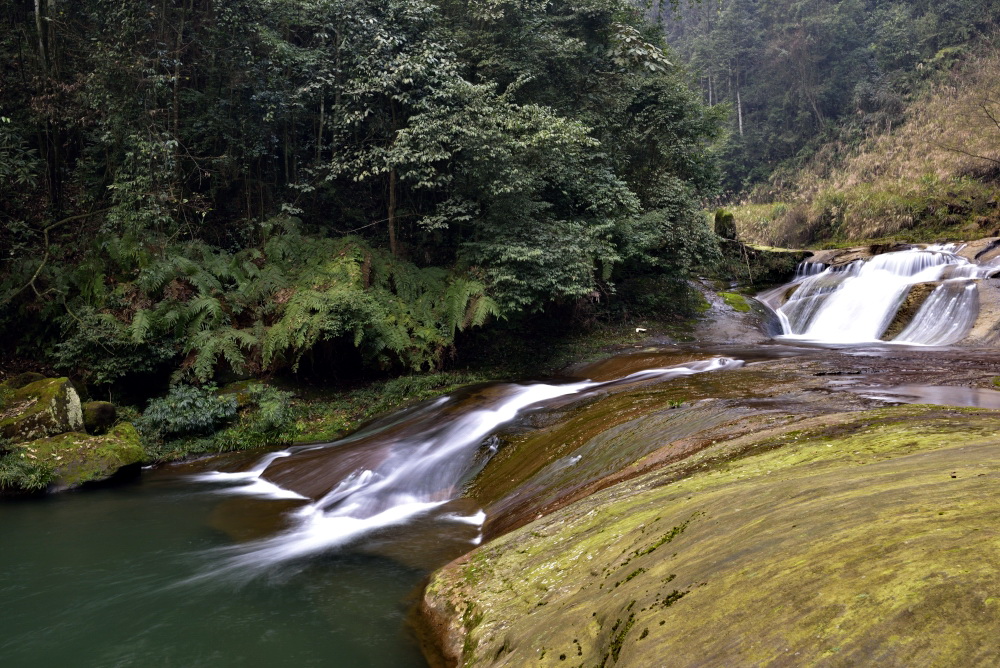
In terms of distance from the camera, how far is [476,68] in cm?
1521

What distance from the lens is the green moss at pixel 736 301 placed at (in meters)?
17.5

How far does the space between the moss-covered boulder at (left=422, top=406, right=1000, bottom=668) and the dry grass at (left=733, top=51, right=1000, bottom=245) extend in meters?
19.7

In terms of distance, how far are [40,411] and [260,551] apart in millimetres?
5839

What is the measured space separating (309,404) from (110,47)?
8.24 m

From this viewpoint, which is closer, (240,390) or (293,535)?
(293,535)

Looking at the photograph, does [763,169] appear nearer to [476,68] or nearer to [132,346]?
[476,68]

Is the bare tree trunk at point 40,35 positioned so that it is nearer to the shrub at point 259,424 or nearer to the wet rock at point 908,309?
the shrub at point 259,424

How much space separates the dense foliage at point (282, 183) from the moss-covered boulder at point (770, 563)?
305 inches

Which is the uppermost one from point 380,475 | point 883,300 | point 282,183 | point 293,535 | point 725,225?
point 282,183

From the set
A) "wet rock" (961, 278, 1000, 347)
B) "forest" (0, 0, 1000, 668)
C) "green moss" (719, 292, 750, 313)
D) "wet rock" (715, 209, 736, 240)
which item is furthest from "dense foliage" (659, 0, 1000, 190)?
"wet rock" (961, 278, 1000, 347)

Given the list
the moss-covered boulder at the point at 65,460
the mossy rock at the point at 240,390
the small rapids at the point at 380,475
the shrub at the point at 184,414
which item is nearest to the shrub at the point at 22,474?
the moss-covered boulder at the point at 65,460

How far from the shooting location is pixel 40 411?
9.80 metres

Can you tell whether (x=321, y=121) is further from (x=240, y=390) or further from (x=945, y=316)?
(x=945, y=316)

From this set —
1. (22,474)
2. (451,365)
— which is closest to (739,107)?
(451,365)
